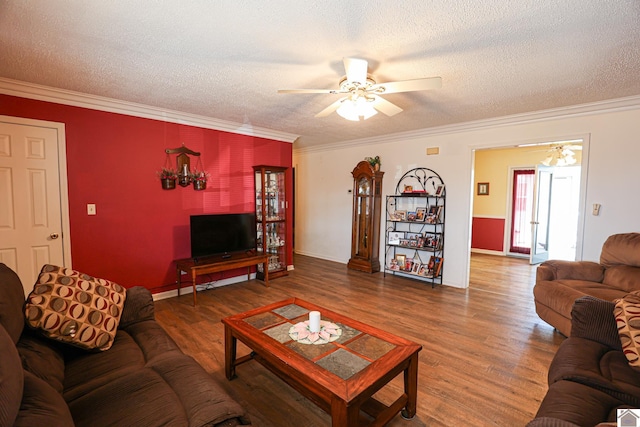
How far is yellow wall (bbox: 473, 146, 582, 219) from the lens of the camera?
6301 mm

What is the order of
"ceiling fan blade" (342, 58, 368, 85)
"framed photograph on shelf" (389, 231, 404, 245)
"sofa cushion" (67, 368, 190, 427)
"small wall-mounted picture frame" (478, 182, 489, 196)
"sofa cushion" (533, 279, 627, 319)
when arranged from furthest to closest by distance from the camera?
"small wall-mounted picture frame" (478, 182, 489, 196) → "framed photograph on shelf" (389, 231, 404, 245) → "sofa cushion" (533, 279, 627, 319) → "ceiling fan blade" (342, 58, 368, 85) → "sofa cushion" (67, 368, 190, 427)

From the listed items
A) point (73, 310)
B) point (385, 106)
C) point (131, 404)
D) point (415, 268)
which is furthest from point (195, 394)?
point (415, 268)

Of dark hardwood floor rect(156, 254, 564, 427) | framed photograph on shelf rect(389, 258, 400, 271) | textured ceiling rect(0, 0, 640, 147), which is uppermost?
textured ceiling rect(0, 0, 640, 147)

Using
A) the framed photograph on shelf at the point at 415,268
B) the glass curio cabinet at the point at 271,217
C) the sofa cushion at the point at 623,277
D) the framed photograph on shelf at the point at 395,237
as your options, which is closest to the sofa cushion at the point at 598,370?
the sofa cushion at the point at 623,277

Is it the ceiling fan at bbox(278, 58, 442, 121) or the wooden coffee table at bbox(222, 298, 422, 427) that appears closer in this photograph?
the wooden coffee table at bbox(222, 298, 422, 427)

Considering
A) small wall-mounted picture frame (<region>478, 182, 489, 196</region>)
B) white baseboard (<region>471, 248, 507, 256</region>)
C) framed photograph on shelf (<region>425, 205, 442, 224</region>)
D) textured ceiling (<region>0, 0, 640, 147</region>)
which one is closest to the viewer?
textured ceiling (<region>0, 0, 640, 147</region>)

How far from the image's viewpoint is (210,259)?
13.0 feet

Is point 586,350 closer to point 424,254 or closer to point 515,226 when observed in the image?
Result: point 424,254

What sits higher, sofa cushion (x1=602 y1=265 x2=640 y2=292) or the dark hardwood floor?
sofa cushion (x1=602 y1=265 x2=640 y2=292)

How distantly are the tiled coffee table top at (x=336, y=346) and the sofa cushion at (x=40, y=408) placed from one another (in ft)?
3.40

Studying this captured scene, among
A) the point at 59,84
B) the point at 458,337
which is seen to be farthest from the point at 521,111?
the point at 59,84

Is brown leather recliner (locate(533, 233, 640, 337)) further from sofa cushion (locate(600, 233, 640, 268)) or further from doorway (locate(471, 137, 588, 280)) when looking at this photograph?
doorway (locate(471, 137, 588, 280))

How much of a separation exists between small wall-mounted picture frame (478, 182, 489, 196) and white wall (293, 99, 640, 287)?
3025 mm

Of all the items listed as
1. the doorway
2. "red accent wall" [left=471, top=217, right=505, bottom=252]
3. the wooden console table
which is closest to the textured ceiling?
the wooden console table
